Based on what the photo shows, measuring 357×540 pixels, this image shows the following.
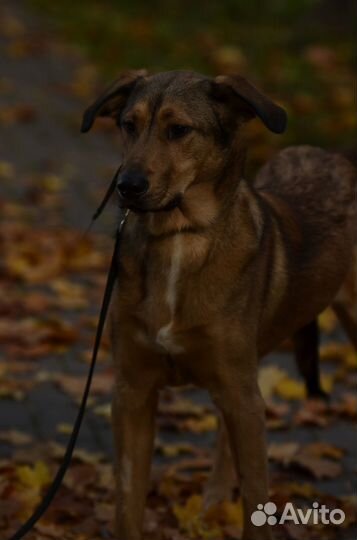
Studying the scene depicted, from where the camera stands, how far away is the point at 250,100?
4.13 meters

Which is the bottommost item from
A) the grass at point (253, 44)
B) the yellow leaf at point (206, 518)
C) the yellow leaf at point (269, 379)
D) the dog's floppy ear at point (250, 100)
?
the yellow leaf at point (206, 518)

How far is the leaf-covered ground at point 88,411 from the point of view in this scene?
5.20 meters

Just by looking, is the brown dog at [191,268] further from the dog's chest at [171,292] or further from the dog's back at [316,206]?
the dog's back at [316,206]

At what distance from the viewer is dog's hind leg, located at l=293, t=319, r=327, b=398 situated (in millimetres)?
5848

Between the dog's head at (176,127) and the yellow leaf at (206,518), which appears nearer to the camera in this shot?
the dog's head at (176,127)

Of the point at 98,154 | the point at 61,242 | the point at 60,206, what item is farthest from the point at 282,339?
the point at 98,154

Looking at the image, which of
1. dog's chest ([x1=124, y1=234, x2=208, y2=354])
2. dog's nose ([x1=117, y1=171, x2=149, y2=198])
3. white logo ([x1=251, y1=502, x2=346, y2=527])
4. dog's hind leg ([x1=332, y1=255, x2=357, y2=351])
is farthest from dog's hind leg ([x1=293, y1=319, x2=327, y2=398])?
dog's nose ([x1=117, y1=171, x2=149, y2=198])

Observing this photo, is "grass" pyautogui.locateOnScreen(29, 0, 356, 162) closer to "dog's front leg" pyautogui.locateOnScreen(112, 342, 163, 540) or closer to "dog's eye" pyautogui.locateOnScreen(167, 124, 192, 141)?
"dog's front leg" pyautogui.locateOnScreen(112, 342, 163, 540)

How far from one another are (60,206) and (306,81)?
3.82m

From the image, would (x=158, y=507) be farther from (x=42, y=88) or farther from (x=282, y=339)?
(x=42, y=88)

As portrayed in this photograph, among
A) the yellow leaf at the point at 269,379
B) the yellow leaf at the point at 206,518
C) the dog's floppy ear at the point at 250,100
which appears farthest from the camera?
the yellow leaf at the point at 269,379

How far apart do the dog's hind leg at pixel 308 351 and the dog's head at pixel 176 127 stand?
175 centimetres

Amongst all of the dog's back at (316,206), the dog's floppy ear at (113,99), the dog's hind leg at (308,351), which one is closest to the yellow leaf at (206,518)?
the dog's hind leg at (308,351)

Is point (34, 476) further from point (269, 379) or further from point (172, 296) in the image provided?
→ point (269, 379)
